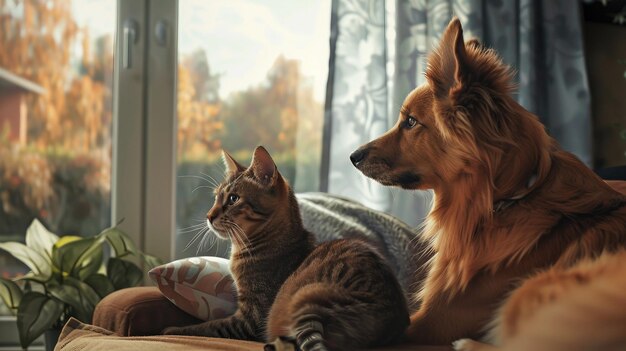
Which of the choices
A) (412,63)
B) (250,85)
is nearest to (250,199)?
(412,63)

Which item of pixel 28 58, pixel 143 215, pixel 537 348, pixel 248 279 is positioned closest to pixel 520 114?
pixel 537 348

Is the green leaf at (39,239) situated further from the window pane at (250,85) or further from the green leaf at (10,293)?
the window pane at (250,85)

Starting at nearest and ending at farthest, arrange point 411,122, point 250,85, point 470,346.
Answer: point 470,346, point 411,122, point 250,85

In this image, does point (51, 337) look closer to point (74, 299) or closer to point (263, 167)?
point (74, 299)

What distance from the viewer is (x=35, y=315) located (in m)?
1.77

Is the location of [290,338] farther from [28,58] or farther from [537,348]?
[28,58]

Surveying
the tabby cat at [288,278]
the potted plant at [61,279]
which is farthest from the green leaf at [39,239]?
the tabby cat at [288,278]

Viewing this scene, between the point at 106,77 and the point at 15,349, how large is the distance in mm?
991

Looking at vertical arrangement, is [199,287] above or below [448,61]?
below

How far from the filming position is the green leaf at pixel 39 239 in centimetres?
198

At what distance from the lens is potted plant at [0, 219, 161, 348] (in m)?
1.78

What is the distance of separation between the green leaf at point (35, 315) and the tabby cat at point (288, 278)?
76cm

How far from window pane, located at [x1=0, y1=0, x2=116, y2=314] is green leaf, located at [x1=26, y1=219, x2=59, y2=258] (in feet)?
0.97

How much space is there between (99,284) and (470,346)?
4.66 feet
